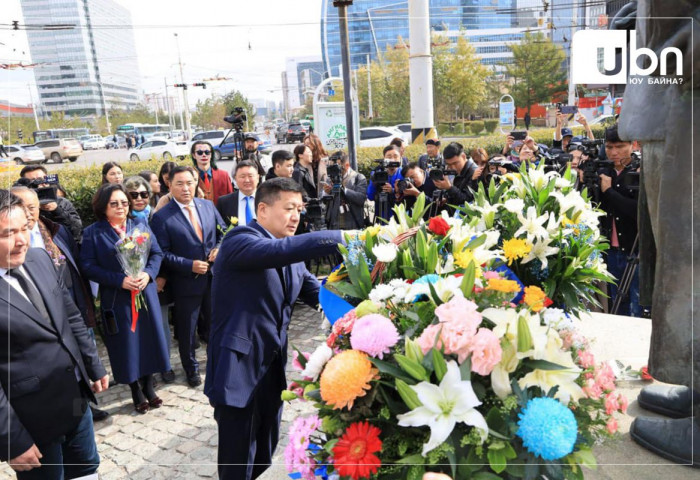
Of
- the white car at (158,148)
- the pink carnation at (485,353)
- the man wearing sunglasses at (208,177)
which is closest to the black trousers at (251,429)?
the pink carnation at (485,353)

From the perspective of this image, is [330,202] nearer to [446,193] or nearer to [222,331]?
[446,193]

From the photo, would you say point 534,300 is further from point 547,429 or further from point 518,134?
point 518,134

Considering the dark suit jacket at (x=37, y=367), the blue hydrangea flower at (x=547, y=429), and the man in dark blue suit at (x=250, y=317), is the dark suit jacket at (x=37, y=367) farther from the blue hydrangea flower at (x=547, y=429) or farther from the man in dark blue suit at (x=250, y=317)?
the blue hydrangea flower at (x=547, y=429)

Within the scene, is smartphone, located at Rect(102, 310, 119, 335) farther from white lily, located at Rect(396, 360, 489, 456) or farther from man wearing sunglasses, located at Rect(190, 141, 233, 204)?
white lily, located at Rect(396, 360, 489, 456)

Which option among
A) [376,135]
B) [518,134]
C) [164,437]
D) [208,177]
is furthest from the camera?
[376,135]

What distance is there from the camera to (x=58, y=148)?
1346 inches

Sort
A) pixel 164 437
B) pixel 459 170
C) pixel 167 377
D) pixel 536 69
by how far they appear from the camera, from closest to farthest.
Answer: pixel 164 437 < pixel 167 377 < pixel 459 170 < pixel 536 69

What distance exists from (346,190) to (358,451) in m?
4.73

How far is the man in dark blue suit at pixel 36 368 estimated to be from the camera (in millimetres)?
2051

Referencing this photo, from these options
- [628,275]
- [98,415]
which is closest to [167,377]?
[98,415]

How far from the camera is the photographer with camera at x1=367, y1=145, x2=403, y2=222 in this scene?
5.57 metres

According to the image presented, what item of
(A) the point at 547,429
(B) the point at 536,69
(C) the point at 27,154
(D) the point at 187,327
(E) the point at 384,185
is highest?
(B) the point at 536,69

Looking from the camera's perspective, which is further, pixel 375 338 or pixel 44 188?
pixel 44 188

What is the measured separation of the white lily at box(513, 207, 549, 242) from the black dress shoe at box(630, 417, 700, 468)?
105cm
